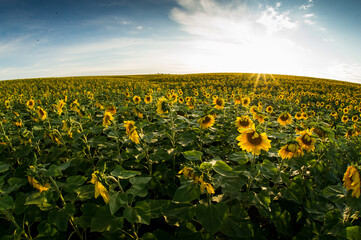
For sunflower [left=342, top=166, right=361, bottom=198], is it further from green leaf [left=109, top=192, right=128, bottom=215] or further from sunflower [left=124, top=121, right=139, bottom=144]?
sunflower [left=124, top=121, right=139, bottom=144]

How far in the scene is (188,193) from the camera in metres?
1.53

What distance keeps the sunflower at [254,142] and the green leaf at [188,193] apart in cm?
103

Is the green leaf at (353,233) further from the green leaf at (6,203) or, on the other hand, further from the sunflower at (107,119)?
the sunflower at (107,119)

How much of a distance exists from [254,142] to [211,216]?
3.80ft

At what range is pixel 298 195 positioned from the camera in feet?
7.37

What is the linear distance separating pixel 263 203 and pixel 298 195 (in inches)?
25.2

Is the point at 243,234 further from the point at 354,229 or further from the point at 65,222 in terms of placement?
the point at 65,222

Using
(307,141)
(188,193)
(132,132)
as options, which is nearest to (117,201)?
(188,193)

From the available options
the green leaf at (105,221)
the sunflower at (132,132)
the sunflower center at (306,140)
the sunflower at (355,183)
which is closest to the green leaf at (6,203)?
the green leaf at (105,221)

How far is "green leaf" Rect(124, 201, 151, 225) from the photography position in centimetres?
159

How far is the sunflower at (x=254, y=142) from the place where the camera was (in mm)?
2209

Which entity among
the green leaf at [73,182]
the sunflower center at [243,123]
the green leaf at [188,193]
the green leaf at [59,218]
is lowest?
the green leaf at [59,218]

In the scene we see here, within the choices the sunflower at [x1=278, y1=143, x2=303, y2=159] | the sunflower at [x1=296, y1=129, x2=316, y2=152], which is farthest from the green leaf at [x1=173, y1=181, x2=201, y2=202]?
the sunflower at [x1=296, y1=129, x2=316, y2=152]

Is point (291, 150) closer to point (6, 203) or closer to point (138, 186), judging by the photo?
point (138, 186)
